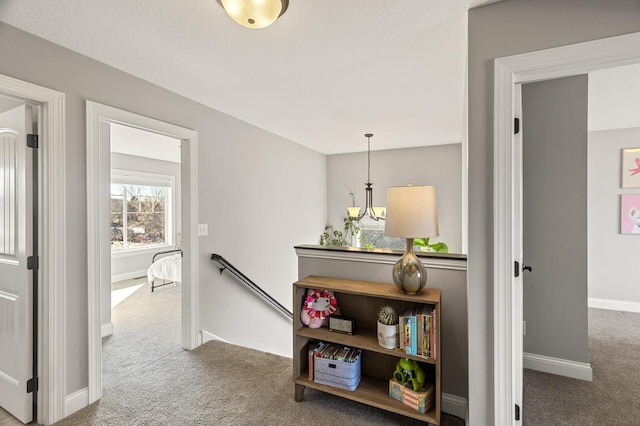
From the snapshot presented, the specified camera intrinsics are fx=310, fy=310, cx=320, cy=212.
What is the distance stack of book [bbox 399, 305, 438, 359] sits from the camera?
Answer: 1778 millimetres

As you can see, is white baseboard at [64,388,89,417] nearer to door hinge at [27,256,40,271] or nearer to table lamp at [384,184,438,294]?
door hinge at [27,256,40,271]

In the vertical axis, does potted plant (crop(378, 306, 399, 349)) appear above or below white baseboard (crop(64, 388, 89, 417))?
above

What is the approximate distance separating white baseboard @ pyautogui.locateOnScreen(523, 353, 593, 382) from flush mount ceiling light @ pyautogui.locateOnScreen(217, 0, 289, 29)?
3063mm

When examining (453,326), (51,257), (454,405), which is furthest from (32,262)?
(454,405)

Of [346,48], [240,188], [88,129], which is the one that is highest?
[346,48]

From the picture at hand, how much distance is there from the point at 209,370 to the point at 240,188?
1.92m

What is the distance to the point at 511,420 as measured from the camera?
155 centimetres

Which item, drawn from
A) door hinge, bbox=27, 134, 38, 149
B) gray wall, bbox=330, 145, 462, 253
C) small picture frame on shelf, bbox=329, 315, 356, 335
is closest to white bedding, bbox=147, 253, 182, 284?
gray wall, bbox=330, 145, 462, 253

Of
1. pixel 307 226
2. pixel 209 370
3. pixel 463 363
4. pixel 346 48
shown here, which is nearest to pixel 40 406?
pixel 209 370

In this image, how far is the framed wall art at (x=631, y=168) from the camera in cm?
382

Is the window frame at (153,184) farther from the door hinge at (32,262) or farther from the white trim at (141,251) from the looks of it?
the door hinge at (32,262)

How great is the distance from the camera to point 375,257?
220 centimetres

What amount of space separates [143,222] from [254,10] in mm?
6575

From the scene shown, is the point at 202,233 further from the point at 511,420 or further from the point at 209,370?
the point at 511,420
